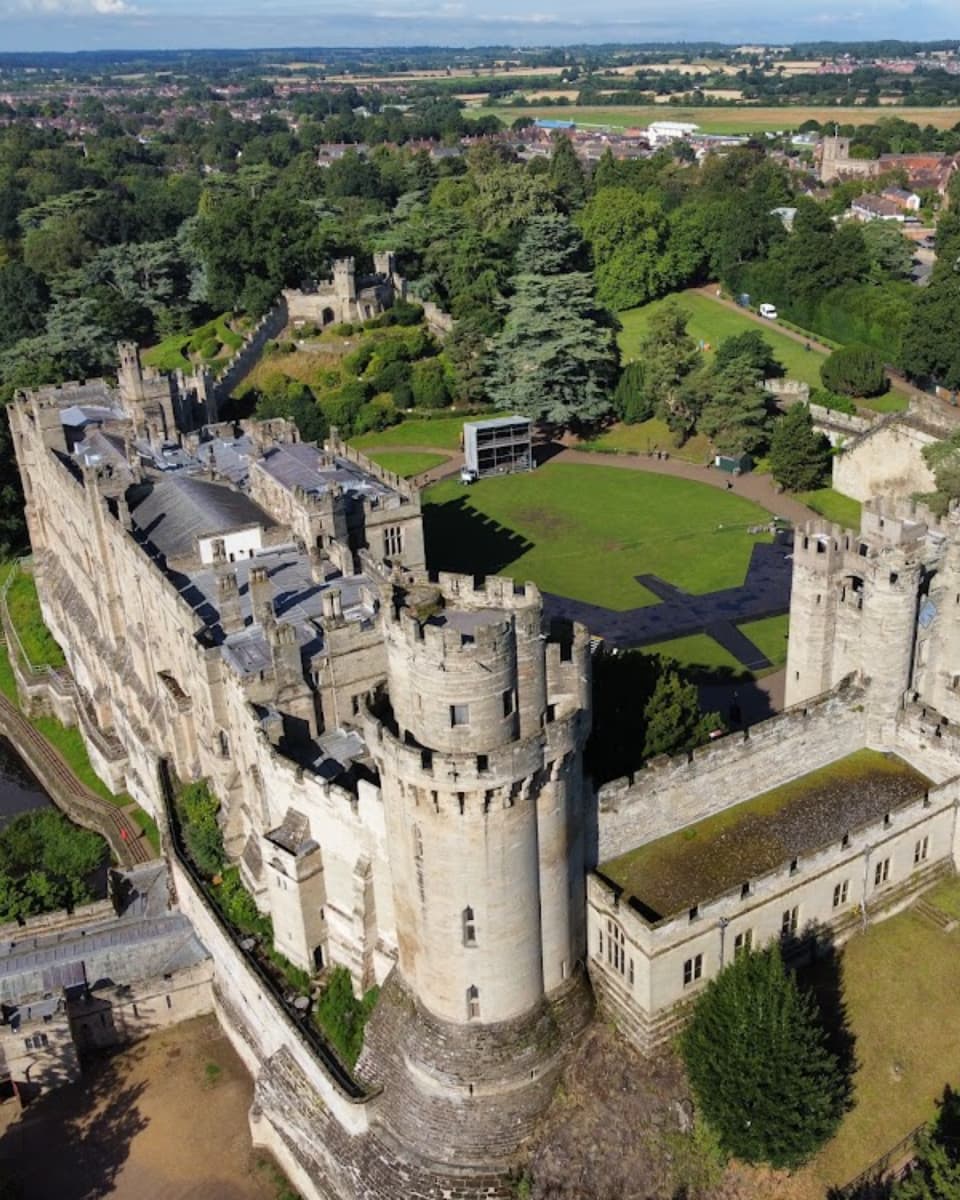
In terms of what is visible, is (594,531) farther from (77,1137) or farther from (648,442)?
(77,1137)

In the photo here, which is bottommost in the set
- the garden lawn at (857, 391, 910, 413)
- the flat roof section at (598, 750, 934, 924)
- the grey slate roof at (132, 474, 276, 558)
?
the garden lawn at (857, 391, 910, 413)

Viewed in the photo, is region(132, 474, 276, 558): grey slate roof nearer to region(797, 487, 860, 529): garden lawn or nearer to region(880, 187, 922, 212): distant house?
region(797, 487, 860, 529): garden lawn

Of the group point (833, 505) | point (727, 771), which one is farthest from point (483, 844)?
point (833, 505)

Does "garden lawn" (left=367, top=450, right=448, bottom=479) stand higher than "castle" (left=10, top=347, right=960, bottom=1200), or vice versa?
"castle" (left=10, top=347, right=960, bottom=1200)

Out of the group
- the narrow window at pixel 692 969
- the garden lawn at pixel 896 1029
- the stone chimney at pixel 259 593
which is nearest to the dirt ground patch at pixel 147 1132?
the narrow window at pixel 692 969

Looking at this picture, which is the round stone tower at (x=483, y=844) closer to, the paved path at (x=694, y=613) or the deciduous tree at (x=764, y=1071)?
the deciduous tree at (x=764, y=1071)

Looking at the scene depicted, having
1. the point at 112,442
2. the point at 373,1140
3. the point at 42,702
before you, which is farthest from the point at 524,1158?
the point at 112,442

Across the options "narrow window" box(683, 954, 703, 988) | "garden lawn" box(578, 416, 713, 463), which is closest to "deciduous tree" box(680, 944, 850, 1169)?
"narrow window" box(683, 954, 703, 988)
